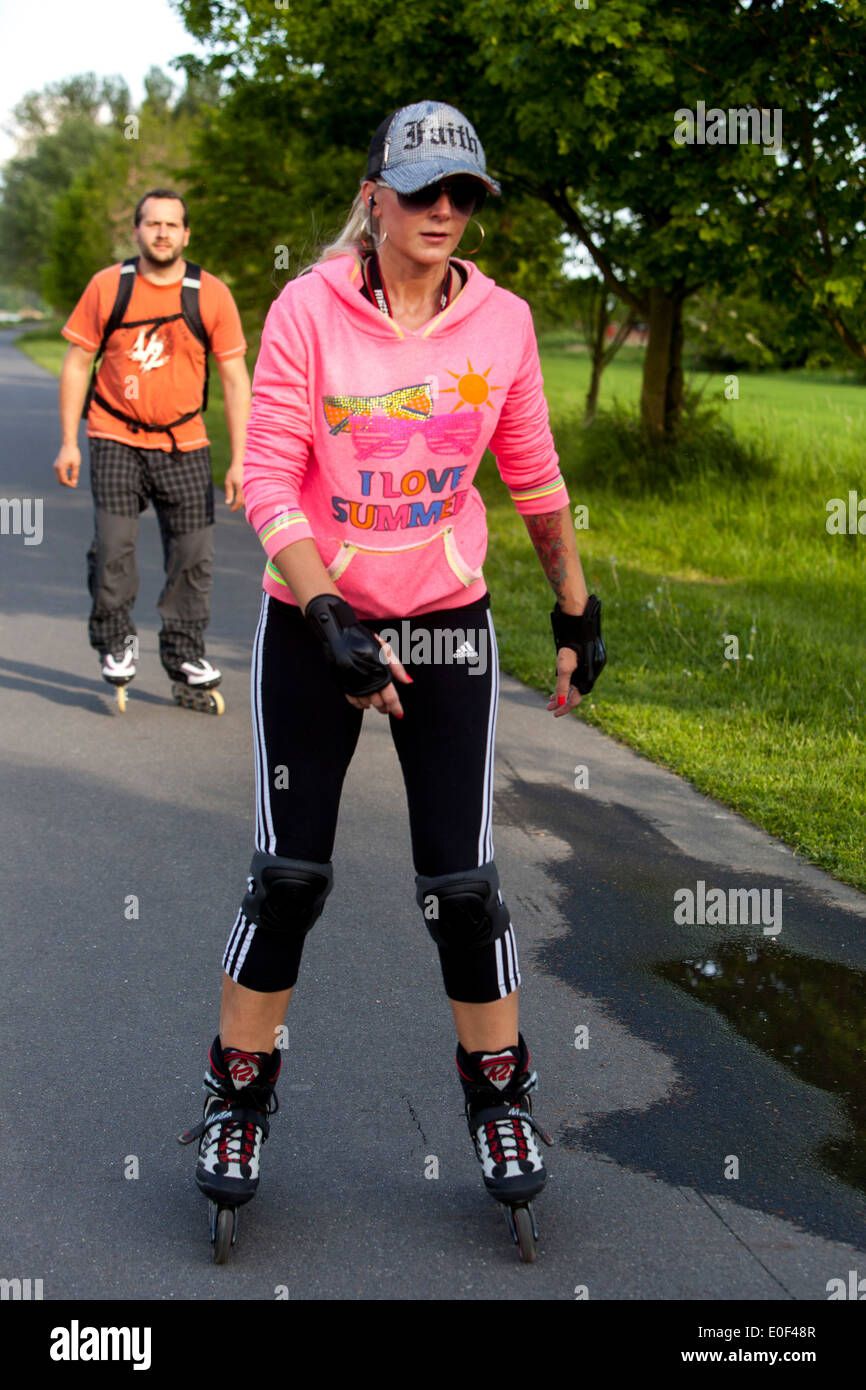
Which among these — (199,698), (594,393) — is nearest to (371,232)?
(199,698)

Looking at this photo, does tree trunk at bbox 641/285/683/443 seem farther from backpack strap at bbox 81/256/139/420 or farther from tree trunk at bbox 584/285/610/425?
backpack strap at bbox 81/256/139/420

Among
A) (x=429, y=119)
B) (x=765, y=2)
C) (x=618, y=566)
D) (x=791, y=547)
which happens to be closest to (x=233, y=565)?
(x=618, y=566)

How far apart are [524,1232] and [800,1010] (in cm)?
142

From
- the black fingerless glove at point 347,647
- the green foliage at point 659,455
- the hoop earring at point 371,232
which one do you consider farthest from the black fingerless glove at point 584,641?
the green foliage at point 659,455

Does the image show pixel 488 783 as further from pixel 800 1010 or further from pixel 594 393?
pixel 594 393

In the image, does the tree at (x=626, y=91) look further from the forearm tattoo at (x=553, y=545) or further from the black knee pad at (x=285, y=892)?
the black knee pad at (x=285, y=892)

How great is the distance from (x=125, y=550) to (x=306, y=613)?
4.35 metres

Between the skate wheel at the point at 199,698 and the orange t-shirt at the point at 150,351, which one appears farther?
the skate wheel at the point at 199,698

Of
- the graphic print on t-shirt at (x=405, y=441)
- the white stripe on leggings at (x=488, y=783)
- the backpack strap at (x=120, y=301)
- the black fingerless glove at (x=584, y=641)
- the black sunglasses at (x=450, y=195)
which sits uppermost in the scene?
the black sunglasses at (x=450, y=195)

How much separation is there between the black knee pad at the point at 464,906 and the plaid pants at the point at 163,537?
4.12m

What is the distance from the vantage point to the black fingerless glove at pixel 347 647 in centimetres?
261

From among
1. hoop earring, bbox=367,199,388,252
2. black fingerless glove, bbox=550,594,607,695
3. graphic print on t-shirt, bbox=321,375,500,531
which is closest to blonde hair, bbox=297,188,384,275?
hoop earring, bbox=367,199,388,252

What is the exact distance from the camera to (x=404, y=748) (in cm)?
295
